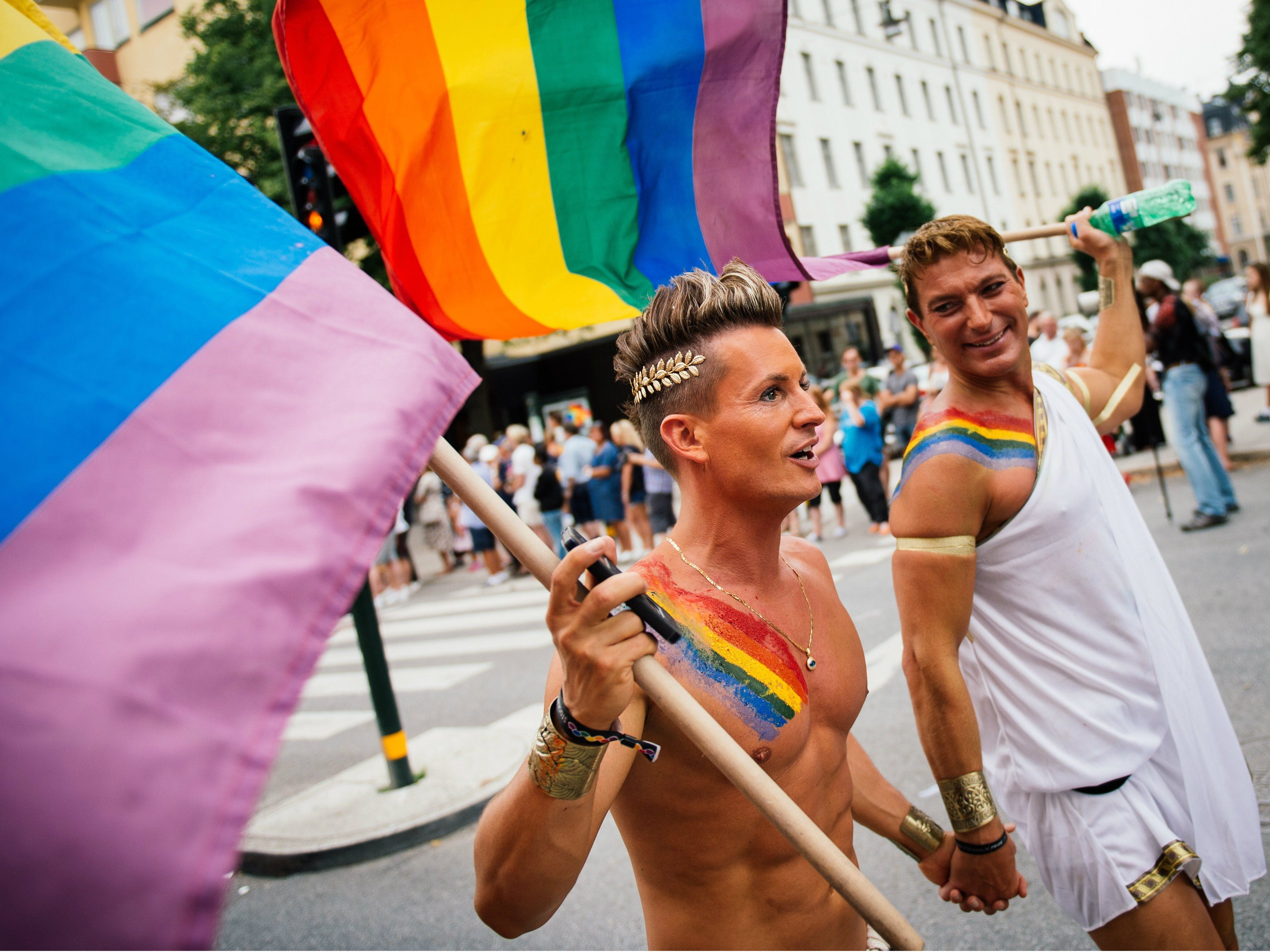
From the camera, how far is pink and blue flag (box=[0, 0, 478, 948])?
781 mm

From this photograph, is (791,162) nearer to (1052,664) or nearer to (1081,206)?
(1081,206)

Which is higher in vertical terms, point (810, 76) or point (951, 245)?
point (810, 76)

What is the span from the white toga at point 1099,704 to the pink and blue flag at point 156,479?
5.53 feet

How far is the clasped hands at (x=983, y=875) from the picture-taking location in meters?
2.23

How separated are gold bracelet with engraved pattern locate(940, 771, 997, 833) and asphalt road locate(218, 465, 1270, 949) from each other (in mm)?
1341

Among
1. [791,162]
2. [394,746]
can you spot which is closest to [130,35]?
[791,162]

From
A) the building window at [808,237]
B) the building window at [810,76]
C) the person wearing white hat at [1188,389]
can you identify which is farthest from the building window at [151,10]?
the person wearing white hat at [1188,389]

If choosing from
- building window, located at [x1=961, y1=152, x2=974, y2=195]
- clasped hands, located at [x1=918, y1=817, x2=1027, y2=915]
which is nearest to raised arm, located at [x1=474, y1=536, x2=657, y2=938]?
clasped hands, located at [x1=918, y1=817, x2=1027, y2=915]

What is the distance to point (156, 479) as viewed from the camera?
1.06m

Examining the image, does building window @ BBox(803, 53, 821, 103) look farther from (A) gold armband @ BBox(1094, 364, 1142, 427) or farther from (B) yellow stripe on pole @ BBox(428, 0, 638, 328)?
(B) yellow stripe on pole @ BBox(428, 0, 638, 328)

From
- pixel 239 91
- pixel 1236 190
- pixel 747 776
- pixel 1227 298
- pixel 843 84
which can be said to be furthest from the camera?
pixel 1236 190

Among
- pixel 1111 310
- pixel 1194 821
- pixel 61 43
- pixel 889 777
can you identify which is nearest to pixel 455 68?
pixel 61 43

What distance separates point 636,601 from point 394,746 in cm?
466

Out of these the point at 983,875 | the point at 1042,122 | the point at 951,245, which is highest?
the point at 1042,122
